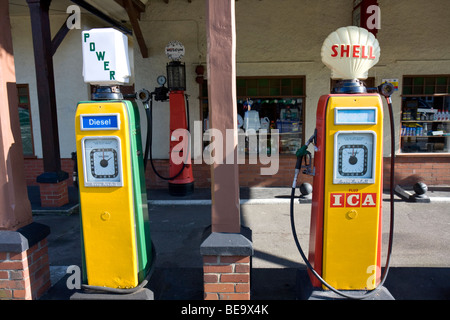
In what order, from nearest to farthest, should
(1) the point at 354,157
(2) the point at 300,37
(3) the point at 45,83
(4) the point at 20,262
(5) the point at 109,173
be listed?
(1) the point at 354,157 → (5) the point at 109,173 → (4) the point at 20,262 → (3) the point at 45,83 → (2) the point at 300,37

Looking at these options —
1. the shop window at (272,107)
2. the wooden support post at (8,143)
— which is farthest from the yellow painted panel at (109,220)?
the shop window at (272,107)

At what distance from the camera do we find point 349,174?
2.73m

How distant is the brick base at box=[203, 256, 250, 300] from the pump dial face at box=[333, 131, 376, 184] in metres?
1.05

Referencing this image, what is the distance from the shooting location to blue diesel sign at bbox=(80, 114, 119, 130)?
9.00 ft

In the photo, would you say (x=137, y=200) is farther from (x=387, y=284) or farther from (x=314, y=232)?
(x=387, y=284)

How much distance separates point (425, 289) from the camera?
11.4 ft

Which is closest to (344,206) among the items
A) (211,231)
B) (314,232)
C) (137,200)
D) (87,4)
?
(314,232)

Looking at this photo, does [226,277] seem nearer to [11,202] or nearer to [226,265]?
[226,265]

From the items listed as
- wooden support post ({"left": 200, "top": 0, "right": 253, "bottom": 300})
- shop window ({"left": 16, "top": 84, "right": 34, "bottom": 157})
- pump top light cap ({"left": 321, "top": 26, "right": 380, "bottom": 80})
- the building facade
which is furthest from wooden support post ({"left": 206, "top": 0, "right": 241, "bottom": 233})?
shop window ({"left": 16, "top": 84, "right": 34, "bottom": 157})

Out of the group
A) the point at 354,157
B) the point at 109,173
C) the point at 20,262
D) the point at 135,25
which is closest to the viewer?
the point at 354,157

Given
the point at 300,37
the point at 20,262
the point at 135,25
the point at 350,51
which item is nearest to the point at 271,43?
the point at 300,37

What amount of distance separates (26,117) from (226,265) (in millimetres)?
6996

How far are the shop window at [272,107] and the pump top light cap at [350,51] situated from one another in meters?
4.58

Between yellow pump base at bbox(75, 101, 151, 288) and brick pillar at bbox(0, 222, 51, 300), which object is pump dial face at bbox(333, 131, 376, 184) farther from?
brick pillar at bbox(0, 222, 51, 300)
